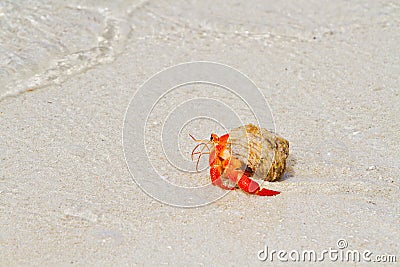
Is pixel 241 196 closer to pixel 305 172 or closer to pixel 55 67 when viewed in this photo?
pixel 305 172

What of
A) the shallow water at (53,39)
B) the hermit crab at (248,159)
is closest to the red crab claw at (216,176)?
the hermit crab at (248,159)

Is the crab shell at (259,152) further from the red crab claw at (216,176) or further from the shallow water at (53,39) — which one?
the shallow water at (53,39)

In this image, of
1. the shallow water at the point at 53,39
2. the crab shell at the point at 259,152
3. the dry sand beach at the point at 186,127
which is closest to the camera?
the dry sand beach at the point at 186,127

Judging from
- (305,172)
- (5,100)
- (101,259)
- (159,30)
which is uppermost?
(159,30)

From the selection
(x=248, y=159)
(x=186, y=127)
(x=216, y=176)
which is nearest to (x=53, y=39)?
(x=186, y=127)

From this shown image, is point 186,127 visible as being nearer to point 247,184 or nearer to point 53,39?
point 247,184

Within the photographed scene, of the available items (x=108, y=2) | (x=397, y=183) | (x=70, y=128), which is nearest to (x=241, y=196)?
(x=397, y=183)

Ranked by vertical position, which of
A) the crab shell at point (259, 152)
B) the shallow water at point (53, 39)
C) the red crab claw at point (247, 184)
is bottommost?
the red crab claw at point (247, 184)

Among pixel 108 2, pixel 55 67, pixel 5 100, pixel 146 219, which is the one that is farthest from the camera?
pixel 108 2
